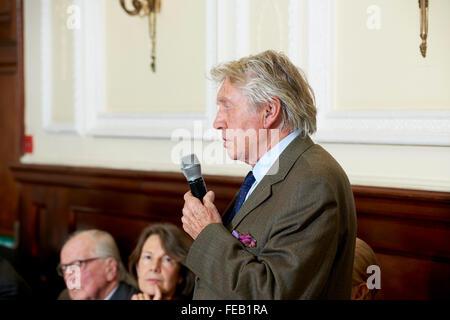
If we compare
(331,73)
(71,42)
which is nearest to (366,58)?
(331,73)

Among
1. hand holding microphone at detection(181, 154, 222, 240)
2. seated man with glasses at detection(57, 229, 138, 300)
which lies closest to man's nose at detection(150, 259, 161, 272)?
seated man with glasses at detection(57, 229, 138, 300)

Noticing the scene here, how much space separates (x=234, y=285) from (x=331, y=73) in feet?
4.72

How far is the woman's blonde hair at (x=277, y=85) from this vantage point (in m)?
1.82

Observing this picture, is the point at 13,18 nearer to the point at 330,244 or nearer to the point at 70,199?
the point at 70,199

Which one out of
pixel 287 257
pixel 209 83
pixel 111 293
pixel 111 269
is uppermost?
pixel 209 83

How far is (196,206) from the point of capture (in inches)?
72.2

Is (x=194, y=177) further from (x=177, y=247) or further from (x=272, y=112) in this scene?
(x=177, y=247)

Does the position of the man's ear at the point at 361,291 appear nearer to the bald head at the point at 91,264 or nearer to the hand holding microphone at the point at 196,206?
the hand holding microphone at the point at 196,206

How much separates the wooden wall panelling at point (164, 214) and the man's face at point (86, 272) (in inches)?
19.1

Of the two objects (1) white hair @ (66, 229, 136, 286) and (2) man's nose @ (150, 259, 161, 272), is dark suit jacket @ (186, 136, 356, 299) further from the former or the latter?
(1) white hair @ (66, 229, 136, 286)

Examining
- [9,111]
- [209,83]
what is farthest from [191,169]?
[9,111]

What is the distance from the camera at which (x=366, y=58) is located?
2719 mm

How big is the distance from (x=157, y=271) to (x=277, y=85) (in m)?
1.46

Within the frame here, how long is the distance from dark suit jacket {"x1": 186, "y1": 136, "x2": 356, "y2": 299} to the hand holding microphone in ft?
0.16
